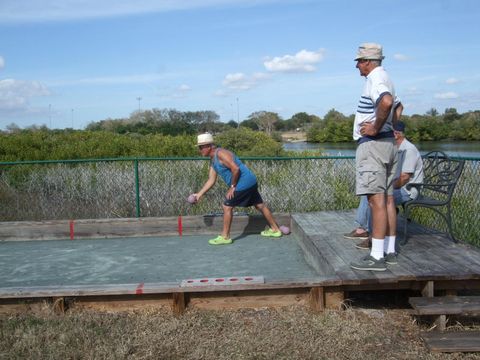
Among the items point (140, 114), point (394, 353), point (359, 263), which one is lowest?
point (394, 353)

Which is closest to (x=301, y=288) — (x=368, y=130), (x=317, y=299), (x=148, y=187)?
(x=317, y=299)

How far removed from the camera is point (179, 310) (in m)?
4.58

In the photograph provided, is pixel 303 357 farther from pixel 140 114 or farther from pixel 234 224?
pixel 140 114

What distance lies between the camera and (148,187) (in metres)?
9.08

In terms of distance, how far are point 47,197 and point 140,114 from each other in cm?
2979

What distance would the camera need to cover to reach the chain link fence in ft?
29.2

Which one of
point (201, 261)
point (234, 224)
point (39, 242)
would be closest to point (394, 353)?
point (201, 261)

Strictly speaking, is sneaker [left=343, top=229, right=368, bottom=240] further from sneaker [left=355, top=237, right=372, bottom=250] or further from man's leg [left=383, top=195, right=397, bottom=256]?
man's leg [left=383, top=195, right=397, bottom=256]

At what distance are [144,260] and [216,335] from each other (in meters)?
2.56

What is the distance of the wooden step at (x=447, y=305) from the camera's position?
13.5 ft

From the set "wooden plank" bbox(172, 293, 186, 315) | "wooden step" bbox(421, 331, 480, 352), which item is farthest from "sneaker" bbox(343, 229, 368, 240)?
"wooden plank" bbox(172, 293, 186, 315)

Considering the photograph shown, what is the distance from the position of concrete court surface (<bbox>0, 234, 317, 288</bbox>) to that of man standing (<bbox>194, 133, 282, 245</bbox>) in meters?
0.44

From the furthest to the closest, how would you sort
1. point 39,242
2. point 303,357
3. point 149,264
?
point 39,242, point 149,264, point 303,357

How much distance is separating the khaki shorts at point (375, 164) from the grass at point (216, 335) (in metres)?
1.14
